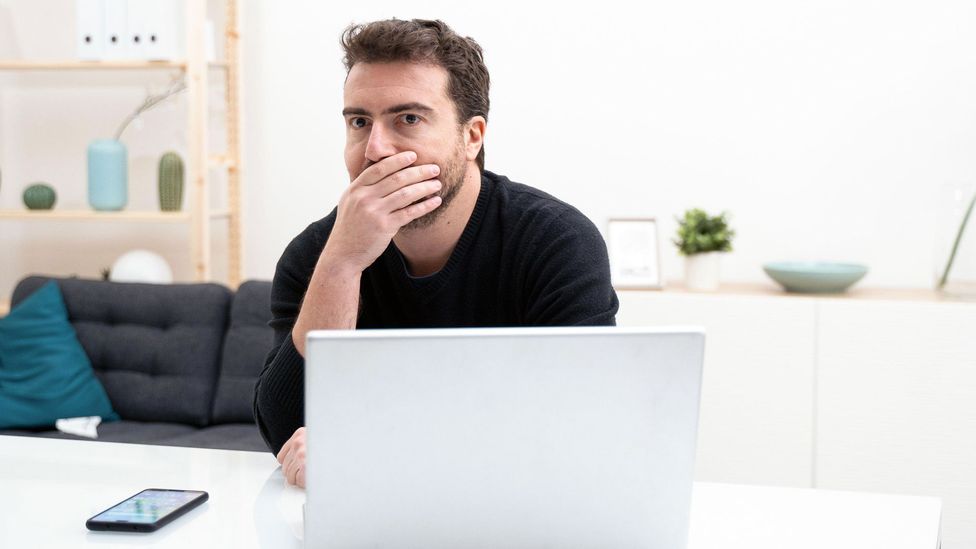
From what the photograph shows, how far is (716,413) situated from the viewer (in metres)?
2.61

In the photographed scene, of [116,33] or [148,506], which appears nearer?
[148,506]

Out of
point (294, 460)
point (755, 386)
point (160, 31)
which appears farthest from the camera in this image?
point (160, 31)

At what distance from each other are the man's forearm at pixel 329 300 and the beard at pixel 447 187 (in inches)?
6.9

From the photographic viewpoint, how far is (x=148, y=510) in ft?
3.57

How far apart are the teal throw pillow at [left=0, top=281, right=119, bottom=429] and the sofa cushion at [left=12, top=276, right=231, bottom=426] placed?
0.16 feet

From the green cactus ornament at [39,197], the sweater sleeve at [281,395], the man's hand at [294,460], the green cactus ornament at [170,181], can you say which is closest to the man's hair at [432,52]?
the sweater sleeve at [281,395]

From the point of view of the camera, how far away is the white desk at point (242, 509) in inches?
40.9

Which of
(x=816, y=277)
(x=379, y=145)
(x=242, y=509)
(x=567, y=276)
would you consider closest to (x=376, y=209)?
(x=379, y=145)

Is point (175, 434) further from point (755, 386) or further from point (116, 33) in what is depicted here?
point (755, 386)

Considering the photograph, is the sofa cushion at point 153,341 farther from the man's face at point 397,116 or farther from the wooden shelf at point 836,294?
the man's face at point 397,116

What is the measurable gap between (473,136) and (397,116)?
20cm

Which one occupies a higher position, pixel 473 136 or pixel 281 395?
pixel 473 136

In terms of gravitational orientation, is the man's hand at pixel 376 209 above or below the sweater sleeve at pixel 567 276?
above

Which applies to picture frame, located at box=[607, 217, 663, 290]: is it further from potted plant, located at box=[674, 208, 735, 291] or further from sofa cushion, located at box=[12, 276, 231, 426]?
sofa cushion, located at box=[12, 276, 231, 426]
